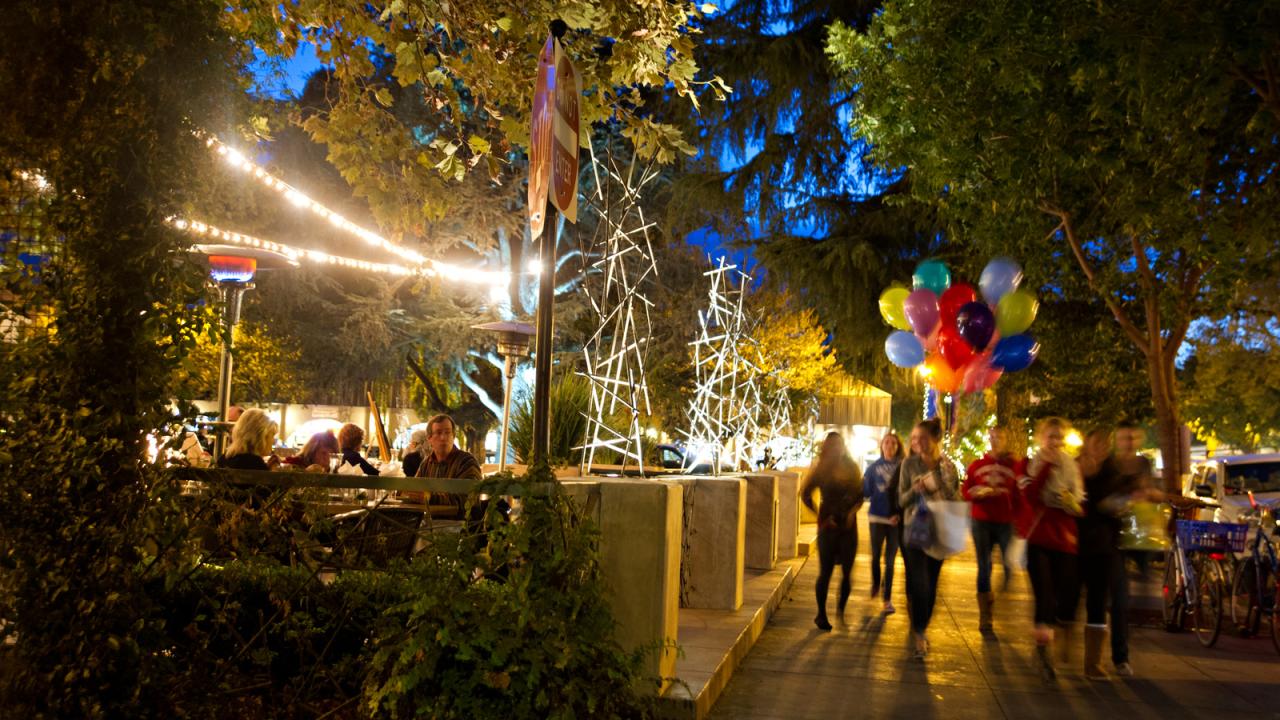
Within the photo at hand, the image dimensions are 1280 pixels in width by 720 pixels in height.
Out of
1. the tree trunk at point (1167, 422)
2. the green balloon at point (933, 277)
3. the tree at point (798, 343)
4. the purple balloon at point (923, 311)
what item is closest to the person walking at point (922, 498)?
the purple balloon at point (923, 311)

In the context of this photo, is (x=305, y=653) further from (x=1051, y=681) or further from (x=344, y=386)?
(x=344, y=386)

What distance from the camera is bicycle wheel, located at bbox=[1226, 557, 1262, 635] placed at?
909 centimetres

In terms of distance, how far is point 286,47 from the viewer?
7.82m

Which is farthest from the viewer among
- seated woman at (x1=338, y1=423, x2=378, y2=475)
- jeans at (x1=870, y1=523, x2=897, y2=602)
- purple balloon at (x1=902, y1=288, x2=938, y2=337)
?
purple balloon at (x1=902, y1=288, x2=938, y2=337)

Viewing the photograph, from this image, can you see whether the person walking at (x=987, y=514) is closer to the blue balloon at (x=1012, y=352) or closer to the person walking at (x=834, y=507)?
the person walking at (x=834, y=507)

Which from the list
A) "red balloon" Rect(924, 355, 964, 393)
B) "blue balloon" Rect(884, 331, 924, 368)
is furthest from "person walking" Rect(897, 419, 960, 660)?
"blue balloon" Rect(884, 331, 924, 368)

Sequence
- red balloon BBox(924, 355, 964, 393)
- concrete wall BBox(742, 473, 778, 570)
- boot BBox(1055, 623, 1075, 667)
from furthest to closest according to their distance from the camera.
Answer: red balloon BBox(924, 355, 964, 393), concrete wall BBox(742, 473, 778, 570), boot BBox(1055, 623, 1075, 667)

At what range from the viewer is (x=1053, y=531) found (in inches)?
305

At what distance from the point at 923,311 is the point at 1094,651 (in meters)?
Answer: 6.73

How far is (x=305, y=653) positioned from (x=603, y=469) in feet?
21.7

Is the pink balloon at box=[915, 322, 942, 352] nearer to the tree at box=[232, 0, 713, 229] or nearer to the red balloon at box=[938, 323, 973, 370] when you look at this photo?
the red balloon at box=[938, 323, 973, 370]

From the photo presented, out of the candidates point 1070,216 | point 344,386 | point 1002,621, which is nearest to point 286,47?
point 1002,621

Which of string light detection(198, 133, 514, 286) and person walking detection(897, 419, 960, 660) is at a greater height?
string light detection(198, 133, 514, 286)

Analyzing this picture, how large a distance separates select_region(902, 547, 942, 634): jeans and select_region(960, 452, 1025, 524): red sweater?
100 cm
